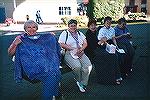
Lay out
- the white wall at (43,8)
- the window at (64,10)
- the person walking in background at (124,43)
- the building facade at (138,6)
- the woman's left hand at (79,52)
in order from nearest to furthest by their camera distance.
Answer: the woman's left hand at (79,52) < the person walking in background at (124,43) < the white wall at (43,8) < the window at (64,10) < the building facade at (138,6)

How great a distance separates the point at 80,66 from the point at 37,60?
110 centimetres

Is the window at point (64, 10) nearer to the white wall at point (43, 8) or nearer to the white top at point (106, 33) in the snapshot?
the white wall at point (43, 8)

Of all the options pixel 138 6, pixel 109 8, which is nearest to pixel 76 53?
pixel 109 8

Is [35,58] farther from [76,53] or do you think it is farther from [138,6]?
[138,6]

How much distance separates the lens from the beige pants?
20.6ft

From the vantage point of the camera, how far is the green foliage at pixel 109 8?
100ft

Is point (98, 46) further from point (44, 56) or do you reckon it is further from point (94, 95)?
point (44, 56)

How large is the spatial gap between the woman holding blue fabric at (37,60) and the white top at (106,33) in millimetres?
1893

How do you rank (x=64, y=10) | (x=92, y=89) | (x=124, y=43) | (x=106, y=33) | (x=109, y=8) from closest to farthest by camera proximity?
(x=92, y=89), (x=106, y=33), (x=124, y=43), (x=109, y=8), (x=64, y=10)

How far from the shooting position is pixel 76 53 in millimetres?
6367

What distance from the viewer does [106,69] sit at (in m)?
6.98

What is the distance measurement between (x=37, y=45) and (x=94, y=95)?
1.50 metres

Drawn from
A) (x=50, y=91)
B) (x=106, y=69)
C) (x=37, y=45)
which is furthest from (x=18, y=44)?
(x=106, y=69)

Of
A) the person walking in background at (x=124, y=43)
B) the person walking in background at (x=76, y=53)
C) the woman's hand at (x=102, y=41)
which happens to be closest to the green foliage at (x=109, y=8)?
the person walking in background at (x=124, y=43)
